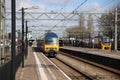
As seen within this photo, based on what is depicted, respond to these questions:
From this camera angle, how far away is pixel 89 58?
52250 millimetres

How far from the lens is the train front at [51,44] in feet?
200

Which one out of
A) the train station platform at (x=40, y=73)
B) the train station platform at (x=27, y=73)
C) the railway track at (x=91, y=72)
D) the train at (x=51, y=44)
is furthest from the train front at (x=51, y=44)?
the train station platform at (x=27, y=73)

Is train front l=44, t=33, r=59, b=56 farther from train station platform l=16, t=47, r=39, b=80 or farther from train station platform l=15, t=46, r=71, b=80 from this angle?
train station platform l=16, t=47, r=39, b=80

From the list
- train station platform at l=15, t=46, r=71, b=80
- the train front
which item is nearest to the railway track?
train station platform at l=15, t=46, r=71, b=80

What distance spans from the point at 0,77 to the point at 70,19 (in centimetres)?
6868

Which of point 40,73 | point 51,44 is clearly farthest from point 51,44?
point 40,73

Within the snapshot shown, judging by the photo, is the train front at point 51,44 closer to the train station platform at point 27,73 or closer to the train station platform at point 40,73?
the train station platform at point 40,73

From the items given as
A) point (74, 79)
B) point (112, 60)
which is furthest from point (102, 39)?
point (74, 79)

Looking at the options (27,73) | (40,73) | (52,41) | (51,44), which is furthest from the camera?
(52,41)

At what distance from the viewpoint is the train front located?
60.9 meters

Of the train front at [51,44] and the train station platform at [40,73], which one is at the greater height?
the train front at [51,44]

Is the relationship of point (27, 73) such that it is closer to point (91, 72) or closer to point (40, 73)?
point (40, 73)

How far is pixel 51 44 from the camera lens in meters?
61.7

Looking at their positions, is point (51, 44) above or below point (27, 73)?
above
